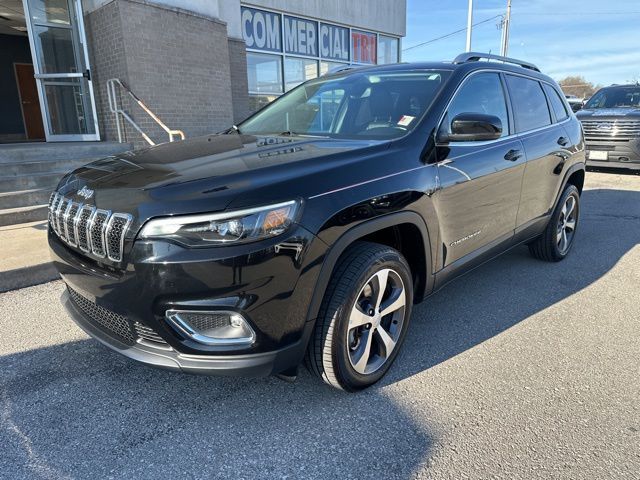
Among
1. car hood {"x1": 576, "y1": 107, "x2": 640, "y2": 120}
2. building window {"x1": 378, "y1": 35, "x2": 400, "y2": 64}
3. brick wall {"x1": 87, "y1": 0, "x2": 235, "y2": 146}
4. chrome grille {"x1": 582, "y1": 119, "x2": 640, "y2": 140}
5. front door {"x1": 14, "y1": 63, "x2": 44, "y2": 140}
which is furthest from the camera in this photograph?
building window {"x1": 378, "y1": 35, "x2": 400, "y2": 64}

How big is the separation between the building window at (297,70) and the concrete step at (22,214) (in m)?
8.18

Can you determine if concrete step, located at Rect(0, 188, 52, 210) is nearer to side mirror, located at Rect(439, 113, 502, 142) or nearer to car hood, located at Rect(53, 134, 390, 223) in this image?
car hood, located at Rect(53, 134, 390, 223)

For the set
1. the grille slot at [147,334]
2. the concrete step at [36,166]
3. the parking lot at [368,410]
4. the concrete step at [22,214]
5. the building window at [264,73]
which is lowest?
the parking lot at [368,410]

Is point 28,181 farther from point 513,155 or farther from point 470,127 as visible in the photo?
point 513,155

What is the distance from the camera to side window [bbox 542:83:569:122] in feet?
14.9

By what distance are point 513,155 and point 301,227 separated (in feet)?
7.40

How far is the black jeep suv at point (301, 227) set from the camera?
1.95 metres

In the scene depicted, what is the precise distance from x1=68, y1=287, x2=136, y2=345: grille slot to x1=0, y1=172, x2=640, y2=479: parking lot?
17.8 inches

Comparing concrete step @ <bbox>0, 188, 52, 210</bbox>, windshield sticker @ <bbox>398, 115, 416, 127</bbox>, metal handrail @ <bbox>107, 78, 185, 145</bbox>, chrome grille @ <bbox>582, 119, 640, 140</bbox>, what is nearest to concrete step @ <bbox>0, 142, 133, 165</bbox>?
metal handrail @ <bbox>107, 78, 185, 145</bbox>

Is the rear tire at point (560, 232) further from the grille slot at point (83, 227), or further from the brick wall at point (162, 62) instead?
the brick wall at point (162, 62)

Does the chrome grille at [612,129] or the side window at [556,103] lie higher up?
the side window at [556,103]

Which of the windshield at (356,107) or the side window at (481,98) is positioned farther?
the side window at (481,98)

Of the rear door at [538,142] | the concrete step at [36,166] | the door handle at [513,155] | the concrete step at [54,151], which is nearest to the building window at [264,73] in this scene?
the concrete step at [54,151]

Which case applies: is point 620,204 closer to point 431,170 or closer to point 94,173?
point 431,170
